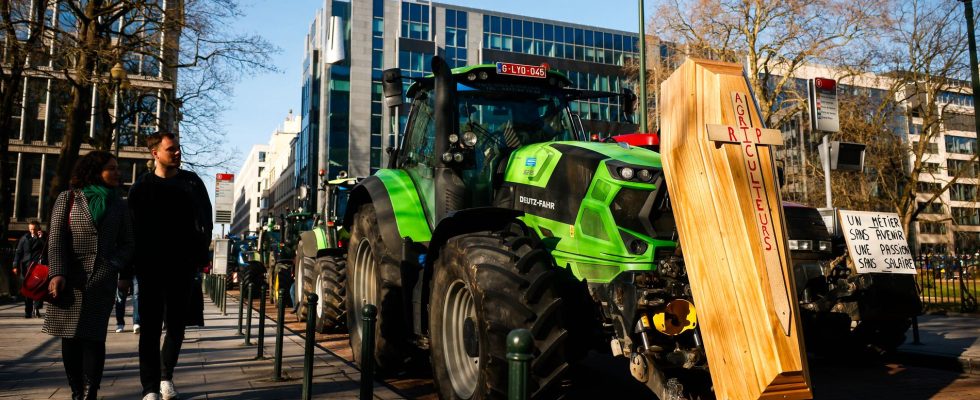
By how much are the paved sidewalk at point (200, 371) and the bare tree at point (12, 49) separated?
11170 millimetres

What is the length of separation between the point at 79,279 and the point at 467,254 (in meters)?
2.54

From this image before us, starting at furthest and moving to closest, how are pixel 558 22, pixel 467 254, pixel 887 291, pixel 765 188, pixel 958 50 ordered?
pixel 558 22 < pixel 958 50 < pixel 887 291 < pixel 467 254 < pixel 765 188

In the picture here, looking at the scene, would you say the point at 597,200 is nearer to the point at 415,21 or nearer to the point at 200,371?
the point at 200,371

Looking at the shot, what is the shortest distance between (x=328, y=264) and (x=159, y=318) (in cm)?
551

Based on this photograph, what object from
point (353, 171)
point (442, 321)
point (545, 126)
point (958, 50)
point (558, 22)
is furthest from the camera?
point (558, 22)

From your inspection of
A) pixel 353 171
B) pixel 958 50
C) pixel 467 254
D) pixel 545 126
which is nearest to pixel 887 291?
pixel 545 126

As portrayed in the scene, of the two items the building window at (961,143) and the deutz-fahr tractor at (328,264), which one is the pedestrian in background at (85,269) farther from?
the building window at (961,143)

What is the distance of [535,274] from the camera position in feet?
14.7

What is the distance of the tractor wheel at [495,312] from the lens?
14.2 ft

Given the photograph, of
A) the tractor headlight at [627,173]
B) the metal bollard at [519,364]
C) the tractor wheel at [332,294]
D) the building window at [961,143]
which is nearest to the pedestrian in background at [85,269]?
the tractor headlight at [627,173]

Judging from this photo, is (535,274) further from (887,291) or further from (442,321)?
(887,291)

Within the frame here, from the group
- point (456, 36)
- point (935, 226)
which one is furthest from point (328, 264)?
point (456, 36)

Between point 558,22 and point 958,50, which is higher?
point 558,22

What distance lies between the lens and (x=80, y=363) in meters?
4.93
